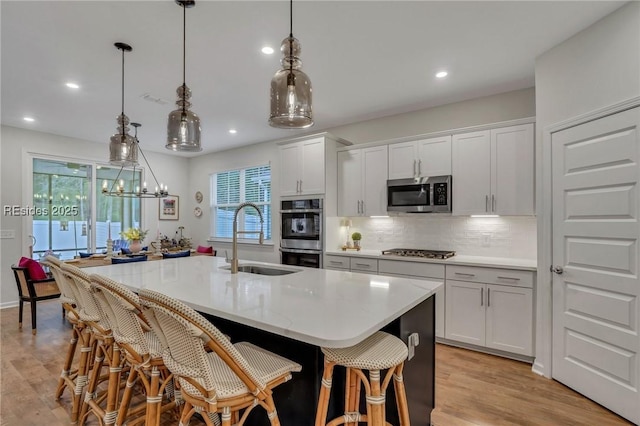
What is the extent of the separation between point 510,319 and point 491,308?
17 cm

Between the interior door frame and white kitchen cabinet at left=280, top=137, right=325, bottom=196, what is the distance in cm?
236

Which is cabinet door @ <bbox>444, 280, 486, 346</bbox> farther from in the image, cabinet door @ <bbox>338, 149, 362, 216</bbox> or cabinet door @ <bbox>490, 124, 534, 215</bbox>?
cabinet door @ <bbox>338, 149, 362, 216</bbox>

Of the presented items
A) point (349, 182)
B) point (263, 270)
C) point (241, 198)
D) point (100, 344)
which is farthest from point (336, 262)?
point (241, 198)

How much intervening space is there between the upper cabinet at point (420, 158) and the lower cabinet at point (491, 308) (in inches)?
45.1

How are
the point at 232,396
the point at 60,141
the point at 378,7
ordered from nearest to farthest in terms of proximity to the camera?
the point at 232,396
the point at 378,7
the point at 60,141

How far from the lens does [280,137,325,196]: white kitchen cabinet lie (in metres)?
4.25

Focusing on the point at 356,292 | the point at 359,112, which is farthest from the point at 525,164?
the point at 356,292

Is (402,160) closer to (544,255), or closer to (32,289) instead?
(544,255)

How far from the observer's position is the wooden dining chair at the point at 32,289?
3.80 m

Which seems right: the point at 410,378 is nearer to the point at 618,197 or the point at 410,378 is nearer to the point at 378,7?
the point at 618,197

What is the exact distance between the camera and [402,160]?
3887mm

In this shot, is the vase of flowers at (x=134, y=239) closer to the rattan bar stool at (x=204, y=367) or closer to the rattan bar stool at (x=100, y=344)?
the rattan bar stool at (x=100, y=344)

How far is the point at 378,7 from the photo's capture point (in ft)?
7.09

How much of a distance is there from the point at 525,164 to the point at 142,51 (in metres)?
3.61
